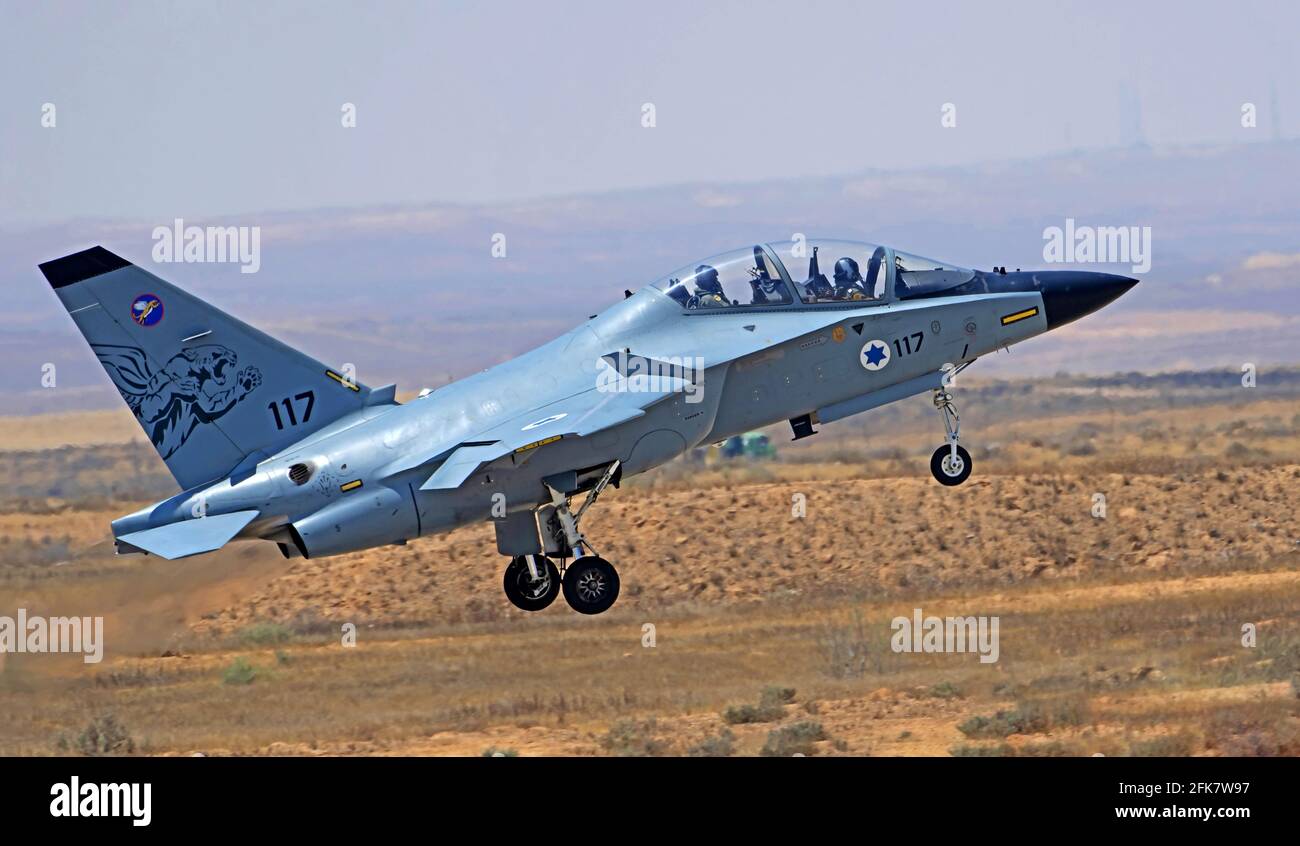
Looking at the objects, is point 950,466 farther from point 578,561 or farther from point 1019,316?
point 578,561

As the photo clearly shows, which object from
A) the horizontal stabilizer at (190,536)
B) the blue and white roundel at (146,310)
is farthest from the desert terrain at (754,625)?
the blue and white roundel at (146,310)

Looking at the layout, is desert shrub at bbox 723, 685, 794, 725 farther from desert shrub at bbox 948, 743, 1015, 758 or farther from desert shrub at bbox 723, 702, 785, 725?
desert shrub at bbox 948, 743, 1015, 758

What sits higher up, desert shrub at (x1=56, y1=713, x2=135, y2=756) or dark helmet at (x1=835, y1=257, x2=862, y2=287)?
dark helmet at (x1=835, y1=257, x2=862, y2=287)

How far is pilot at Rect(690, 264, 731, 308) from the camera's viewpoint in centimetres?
2370

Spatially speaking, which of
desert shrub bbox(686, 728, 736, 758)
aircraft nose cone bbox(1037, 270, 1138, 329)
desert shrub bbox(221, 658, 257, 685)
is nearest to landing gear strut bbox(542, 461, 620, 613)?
desert shrub bbox(686, 728, 736, 758)

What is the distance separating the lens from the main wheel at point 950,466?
24.7 meters

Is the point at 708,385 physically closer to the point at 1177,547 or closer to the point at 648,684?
the point at 648,684

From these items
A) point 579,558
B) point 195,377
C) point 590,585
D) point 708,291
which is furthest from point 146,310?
point 708,291

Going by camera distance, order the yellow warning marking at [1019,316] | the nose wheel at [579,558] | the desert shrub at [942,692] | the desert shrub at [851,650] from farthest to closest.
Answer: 1. the desert shrub at [851,650]
2. the desert shrub at [942,692]
3. the yellow warning marking at [1019,316]
4. the nose wheel at [579,558]

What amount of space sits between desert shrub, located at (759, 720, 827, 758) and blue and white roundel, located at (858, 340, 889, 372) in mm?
4875

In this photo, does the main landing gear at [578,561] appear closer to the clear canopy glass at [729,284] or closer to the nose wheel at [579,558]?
the nose wheel at [579,558]

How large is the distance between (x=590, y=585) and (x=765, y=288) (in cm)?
419

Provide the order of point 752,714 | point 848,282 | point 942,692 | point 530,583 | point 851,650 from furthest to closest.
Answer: point 851,650 < point 942,692 < point 752,714 < point 530,583 < point 848,282

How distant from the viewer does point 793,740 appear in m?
25.0
